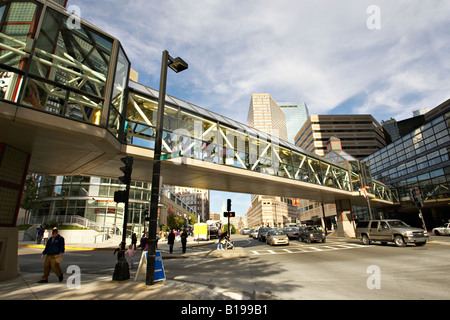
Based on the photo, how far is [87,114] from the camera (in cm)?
970

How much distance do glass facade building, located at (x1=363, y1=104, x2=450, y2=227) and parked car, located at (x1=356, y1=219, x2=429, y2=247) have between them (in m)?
20.2

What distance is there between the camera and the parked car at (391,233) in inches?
609

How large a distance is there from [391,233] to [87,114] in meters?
20.2

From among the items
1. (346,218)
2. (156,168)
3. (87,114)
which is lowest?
(346,218)

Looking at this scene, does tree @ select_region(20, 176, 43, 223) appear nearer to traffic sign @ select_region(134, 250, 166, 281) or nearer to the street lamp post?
traffic sign @ select_region(134, 250, 166, 281)

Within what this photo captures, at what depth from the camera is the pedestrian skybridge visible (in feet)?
24.8

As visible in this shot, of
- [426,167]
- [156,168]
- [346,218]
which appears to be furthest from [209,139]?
[426,167]

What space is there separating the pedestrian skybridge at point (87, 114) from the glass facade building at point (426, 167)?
3321 cm

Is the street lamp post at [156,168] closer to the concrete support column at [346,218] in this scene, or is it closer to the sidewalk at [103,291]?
the sidewalk at [103,291]

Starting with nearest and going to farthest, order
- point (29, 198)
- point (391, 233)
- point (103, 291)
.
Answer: point (103, 291) → point (391, 233) → point (29, 198)

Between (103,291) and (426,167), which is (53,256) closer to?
(103,291)

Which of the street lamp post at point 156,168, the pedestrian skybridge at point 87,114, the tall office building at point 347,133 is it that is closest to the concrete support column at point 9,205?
the pedestrian skybridge at point 87,114
